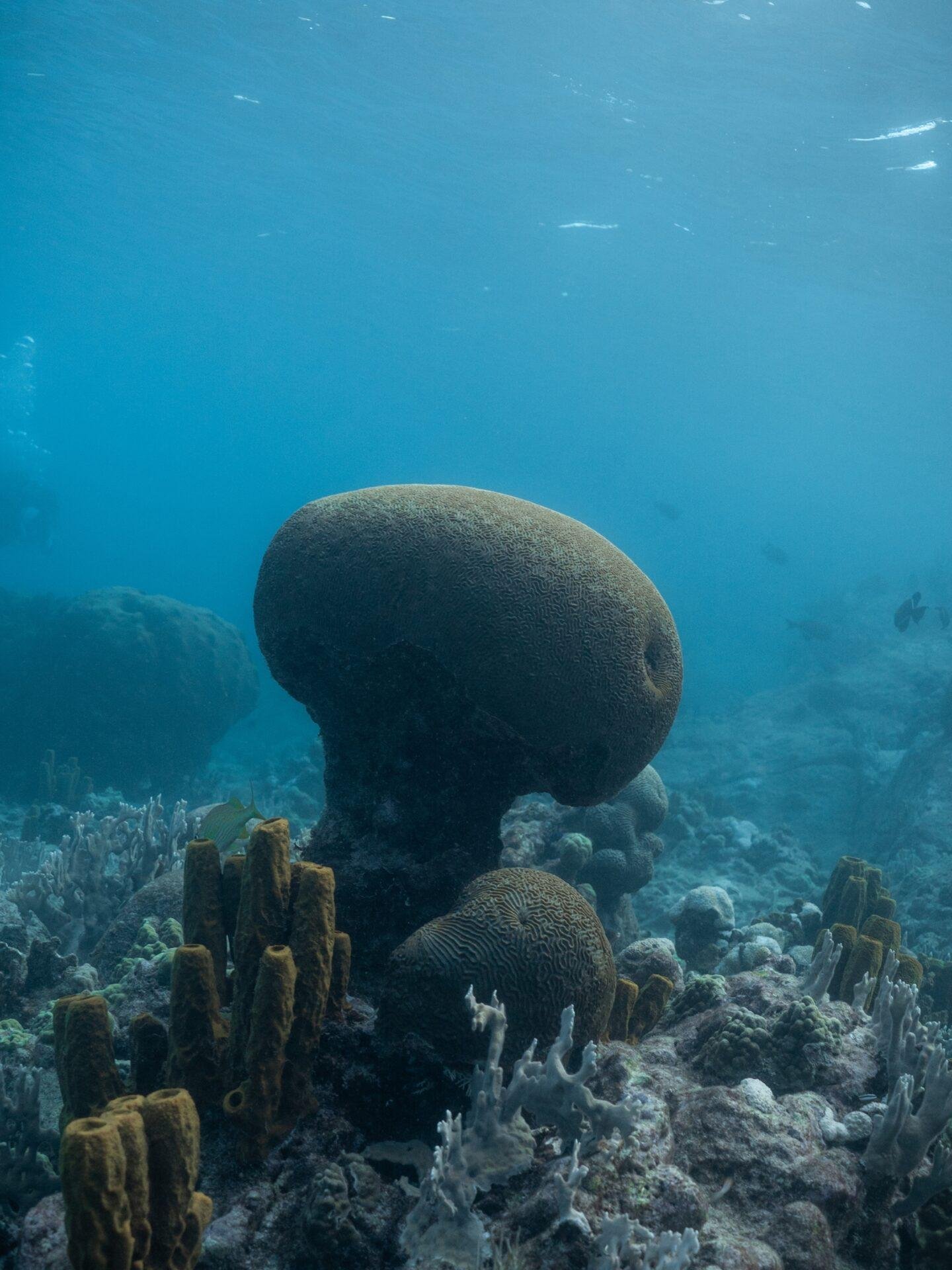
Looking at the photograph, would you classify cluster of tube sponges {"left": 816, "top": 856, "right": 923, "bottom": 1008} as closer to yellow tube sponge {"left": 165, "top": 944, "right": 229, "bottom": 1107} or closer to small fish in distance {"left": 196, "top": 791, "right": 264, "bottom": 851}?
yellow tube sponge {"left": 165, "top": 944, "right": 229, "bottom": 1107}

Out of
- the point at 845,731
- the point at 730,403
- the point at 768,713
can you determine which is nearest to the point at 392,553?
the point at 845,731

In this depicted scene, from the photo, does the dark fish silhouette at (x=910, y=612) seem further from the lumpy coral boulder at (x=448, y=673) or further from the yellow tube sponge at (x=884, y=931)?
the lumpy coral boulder at (x=448, y=673)

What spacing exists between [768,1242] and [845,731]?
21.5 meters

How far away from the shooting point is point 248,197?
3262cm

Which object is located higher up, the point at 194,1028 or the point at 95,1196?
the point at 95,1196

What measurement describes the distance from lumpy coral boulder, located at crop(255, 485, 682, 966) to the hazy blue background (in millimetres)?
17934

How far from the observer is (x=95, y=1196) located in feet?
5.82

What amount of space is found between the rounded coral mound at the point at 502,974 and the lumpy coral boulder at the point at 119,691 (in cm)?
1415

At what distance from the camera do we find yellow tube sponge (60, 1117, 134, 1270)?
1.76 m

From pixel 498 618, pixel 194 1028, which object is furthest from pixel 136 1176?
pixel 498 618

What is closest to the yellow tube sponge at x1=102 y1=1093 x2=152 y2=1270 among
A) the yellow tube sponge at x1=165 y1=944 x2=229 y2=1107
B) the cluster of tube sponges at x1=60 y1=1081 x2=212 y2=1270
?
the cluster of tube sponges at x1=60 y1=1081 x2=212 y2=1270

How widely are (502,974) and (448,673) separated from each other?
1.68 meters

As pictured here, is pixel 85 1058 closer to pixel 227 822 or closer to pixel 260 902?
pixel 260 902

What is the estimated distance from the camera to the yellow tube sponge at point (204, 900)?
3.23 meters
